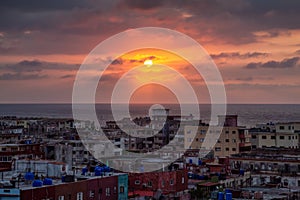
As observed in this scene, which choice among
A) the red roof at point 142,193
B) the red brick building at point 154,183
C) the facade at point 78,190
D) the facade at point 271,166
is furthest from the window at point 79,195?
the facade at point 271,166

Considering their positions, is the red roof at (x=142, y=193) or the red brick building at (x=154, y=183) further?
the red brick building at (x=154, y=183)

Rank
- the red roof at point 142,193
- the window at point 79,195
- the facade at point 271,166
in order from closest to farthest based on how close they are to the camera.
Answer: the window at point 79,195, the red roof at point 142,193, the facade at point 271,166

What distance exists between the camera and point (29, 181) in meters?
34.3

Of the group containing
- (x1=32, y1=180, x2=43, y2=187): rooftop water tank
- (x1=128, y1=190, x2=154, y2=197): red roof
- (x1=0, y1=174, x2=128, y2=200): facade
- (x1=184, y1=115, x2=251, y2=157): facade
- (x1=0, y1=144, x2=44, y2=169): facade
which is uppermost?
(x1=184, y1=115, x2=251, y2=157): facade

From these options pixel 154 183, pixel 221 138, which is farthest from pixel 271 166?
pixel 221 138

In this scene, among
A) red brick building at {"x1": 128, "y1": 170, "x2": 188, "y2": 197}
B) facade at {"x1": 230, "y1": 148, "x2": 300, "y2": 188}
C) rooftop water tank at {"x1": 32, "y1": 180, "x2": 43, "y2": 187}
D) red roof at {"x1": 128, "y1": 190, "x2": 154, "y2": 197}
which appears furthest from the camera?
facade at {"x1": 230, "y1": 148, "x2": 300, "y2": 188}

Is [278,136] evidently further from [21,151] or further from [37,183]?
[37,183]

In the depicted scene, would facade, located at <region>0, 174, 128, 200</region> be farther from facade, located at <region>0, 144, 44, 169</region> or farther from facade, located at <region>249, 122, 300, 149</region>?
facade, located at <region>249, 122, 300, 149</region>

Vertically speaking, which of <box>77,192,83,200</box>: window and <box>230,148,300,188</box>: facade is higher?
<box>230,148,300,188</box>: facade

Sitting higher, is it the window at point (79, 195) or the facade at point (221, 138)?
the facade at point (221, 138)

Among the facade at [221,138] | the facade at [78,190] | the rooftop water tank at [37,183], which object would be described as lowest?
the facade at [78,190]

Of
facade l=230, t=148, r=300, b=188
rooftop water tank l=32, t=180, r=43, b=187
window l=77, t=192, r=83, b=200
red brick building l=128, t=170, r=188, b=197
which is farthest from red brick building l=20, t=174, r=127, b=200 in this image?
facade l=230, t=148, r=300, b=188

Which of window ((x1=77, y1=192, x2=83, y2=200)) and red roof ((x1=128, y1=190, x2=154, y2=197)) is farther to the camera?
red roof ((x1=128, y1=190, x2=154, y2=197))

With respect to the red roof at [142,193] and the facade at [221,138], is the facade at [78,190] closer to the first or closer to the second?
the red roof at [142,193]
